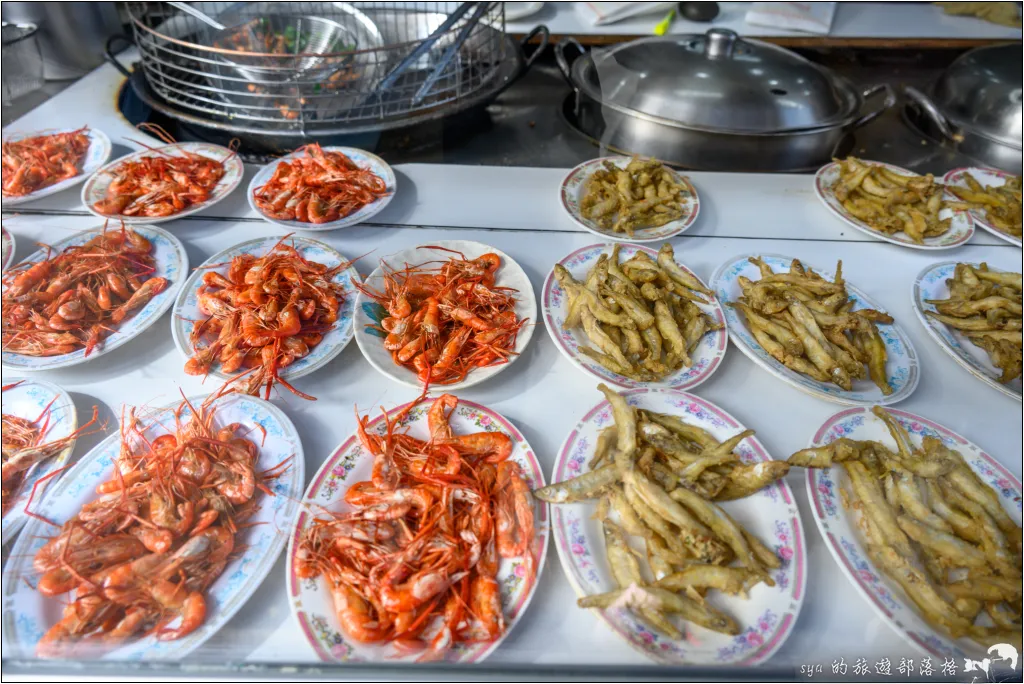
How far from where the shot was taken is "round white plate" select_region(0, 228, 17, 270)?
1651 millimetres

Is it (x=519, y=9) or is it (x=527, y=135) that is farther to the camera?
(x=519, y=9)

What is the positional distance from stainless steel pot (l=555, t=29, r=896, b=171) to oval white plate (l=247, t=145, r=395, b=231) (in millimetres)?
924

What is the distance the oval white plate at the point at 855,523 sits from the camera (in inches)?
38.4

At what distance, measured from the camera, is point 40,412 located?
1.26 metres

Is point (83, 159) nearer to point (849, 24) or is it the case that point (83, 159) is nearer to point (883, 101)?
point (883, 101)

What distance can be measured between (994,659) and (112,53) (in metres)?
3.64

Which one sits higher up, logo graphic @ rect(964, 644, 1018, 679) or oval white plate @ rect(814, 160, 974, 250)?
oval white plate @ rect(814, 160, 974, 250)

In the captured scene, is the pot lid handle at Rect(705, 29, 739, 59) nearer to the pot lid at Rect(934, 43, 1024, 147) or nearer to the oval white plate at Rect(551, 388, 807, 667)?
the pot lid at Rect(934, 43, 1024, 147)

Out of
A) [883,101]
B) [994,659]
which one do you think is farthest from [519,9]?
[994,659]

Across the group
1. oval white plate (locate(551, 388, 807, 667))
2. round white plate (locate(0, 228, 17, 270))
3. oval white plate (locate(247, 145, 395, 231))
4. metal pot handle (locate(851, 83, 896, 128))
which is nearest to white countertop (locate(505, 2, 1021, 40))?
metal pot handle (locate(851, 83, 896, 128))

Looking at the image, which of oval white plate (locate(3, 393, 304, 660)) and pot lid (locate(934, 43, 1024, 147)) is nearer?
oval white plate (locate(3, 393, 304, 660))

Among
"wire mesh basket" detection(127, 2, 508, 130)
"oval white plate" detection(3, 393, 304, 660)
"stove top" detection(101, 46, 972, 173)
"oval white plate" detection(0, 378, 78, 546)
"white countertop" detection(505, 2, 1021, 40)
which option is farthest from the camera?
"white countertop" detection(505, 2, 1021, 40)

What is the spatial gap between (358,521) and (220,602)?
27cm

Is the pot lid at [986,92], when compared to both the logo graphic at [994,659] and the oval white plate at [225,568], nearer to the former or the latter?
the logo graphic at [994,659]
